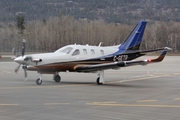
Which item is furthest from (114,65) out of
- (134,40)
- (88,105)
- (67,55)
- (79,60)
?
(88,105)

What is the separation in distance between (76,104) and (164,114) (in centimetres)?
348

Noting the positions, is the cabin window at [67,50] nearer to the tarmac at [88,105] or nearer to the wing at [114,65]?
the wing at [114,65]

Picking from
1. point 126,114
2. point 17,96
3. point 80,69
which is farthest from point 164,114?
point 80,69

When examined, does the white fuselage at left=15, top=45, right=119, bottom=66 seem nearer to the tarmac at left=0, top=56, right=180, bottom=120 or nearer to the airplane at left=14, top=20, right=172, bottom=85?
the airplane at left=14, top=20, right=172, bottom=85

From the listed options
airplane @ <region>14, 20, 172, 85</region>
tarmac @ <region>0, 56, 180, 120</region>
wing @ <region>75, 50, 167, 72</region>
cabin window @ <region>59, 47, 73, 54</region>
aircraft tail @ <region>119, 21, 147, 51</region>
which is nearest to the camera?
tarmac @ <region>0, 56, 180, 120</region>

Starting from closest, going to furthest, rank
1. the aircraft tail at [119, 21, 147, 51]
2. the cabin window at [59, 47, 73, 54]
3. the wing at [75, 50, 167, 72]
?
the wing at [75, 50, 167, 72]
the cabin window at [59, 47, 73, 54]
the aircraft tail at [119, 21, 147, 51]

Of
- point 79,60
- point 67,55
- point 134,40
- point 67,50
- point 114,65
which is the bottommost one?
point 114,65

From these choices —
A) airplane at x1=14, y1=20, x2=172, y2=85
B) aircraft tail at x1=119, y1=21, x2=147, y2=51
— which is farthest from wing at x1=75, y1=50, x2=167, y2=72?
aircraft tail at x1=119, y1=21, x2=147, y2=51

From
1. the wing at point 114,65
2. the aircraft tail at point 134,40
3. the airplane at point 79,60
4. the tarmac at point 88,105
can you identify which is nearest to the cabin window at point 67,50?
the airplane at point 79,60

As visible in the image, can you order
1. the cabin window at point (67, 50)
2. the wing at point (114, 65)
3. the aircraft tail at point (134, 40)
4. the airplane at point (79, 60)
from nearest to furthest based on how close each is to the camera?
1. the wing at point (114, 65)
2. the airplane at point (79, 60)
3. the cabin window at point (67, 50)
4. the aircraft tail at point (134, 40)

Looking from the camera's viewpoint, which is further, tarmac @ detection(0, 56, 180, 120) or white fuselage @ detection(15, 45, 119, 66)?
white fuselage @ detection(15, 45, 119, 66)

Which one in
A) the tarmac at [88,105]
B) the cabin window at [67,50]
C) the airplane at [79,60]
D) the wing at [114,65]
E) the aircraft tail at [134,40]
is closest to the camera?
the tarmac at [88,105]

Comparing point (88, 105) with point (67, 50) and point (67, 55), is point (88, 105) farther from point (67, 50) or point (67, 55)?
point (67, 50)

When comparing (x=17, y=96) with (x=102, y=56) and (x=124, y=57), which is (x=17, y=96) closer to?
(x=102, y=56)
